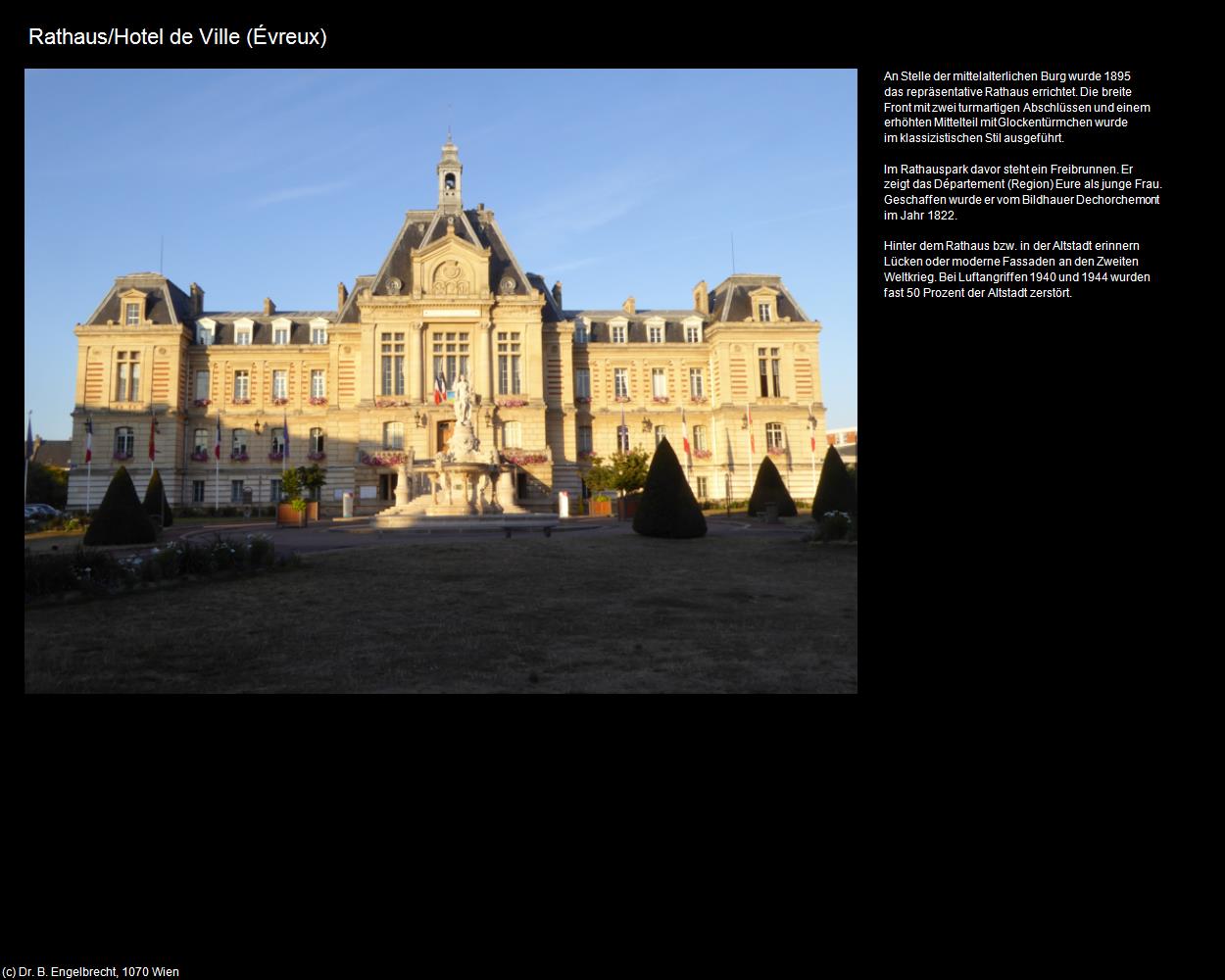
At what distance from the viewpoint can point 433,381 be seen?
131 feet

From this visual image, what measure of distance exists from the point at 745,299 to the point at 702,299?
13.3 feet

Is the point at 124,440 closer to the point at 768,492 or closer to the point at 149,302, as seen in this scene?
the point at 149,302

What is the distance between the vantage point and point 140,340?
134 feet

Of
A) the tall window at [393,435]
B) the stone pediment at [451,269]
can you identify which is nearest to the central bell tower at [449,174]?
the stone pediment at [451,269]

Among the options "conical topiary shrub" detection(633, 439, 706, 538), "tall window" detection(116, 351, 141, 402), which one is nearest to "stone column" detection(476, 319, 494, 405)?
"tall window" detection(116, 351, 141, 402)

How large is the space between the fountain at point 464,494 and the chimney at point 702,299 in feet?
78.3

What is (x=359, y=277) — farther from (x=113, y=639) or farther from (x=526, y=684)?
(x=526, y=684)

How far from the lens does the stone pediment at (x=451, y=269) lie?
39969 mm

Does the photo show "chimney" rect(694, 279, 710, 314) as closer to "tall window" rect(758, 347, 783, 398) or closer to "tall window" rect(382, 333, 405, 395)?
"tall window" rect(758, 347, 783, 398)

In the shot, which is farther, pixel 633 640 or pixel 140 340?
pixel 140 340

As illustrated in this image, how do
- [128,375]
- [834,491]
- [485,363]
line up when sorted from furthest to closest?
[128,375] → [485,363] → [834,491]

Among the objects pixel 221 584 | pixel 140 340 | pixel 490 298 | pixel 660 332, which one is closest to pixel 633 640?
pixel 221 584

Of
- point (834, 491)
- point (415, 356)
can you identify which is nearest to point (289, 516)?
point (415, 356)

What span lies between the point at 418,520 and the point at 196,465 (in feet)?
88.1
